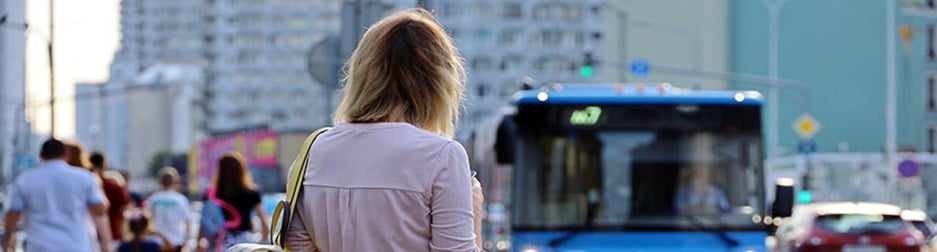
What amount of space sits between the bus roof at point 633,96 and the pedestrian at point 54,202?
5165mm

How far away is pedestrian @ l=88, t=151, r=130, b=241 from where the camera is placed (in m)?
14.9

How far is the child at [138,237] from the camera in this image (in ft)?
52.1

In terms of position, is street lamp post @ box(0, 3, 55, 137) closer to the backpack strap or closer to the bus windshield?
the bus windshield

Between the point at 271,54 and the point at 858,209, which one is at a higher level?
the point at 271,54

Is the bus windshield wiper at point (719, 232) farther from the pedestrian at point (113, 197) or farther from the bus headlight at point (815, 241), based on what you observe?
the bus headlight at point (815, 241)

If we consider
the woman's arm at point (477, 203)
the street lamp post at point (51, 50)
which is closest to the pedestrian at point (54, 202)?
the woman's arm at point (477, 203)

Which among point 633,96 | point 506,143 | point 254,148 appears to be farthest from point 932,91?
point 506,143

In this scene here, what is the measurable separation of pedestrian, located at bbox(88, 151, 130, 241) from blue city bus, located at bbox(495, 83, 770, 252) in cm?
309

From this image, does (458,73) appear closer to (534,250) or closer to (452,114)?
(452,114)

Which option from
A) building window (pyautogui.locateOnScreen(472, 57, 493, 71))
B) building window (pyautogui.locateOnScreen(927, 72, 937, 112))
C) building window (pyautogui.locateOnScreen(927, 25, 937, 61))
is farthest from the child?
building window (pyautogui.locateOnScreen(472, 57, 493, 71))

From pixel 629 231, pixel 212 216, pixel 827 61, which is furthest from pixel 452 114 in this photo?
pixel 827 61

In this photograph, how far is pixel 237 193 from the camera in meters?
12.4

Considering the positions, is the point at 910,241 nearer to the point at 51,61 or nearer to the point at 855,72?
the point at 51,61

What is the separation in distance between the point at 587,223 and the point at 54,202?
17.7 ft
